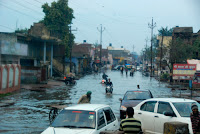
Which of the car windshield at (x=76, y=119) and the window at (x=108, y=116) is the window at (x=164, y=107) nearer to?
the window at (x=108, y=116)

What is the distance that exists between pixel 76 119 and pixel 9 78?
19.4 m

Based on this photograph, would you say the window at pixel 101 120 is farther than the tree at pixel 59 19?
No

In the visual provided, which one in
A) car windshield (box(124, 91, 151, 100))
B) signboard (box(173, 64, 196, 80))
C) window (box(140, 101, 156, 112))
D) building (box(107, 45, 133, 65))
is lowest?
car windshield (box(124, 91, 151, 100))

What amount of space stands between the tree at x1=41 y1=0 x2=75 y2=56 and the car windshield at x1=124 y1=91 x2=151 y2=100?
1704 inches

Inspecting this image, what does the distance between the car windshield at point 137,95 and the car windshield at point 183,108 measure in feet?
20.1

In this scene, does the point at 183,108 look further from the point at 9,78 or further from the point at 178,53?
the point at 178,53

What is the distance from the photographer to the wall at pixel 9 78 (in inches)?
957

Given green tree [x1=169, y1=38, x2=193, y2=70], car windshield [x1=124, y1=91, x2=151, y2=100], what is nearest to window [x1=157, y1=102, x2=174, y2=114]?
car windshield [x1=124, y1=91, x2=151, y2=100]

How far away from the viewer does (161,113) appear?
966cm

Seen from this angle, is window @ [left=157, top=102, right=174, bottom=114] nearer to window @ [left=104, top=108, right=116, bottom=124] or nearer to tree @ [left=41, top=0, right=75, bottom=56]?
window @ [left=104, top=108, right=116, bottom=124]

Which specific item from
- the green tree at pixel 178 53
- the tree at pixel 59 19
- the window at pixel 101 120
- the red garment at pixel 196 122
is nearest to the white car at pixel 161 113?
the red garment at pixel 196 122

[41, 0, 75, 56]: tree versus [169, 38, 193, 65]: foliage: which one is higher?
[41, 0, 75, 56]: tree

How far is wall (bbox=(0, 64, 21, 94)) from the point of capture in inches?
957

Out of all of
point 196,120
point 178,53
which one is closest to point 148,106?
point 196,120
